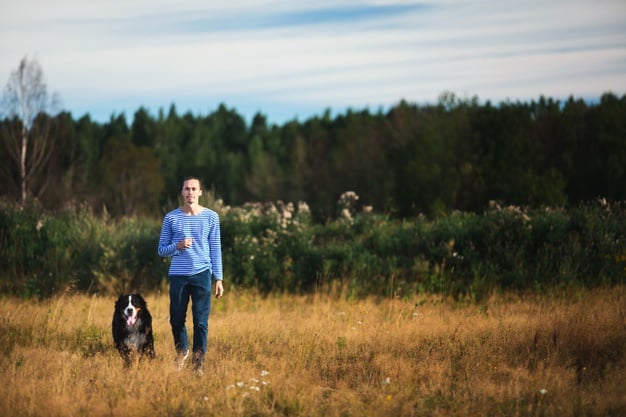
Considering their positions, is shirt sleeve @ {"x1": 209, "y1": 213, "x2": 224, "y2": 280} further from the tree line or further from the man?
the tree line

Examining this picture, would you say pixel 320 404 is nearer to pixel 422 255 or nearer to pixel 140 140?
pixel 422 255

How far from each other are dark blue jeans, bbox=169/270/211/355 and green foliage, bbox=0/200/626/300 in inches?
211

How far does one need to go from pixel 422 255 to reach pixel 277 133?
194 feet

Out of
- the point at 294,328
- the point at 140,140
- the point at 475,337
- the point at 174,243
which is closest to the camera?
the point at 174,243

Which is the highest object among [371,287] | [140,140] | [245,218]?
[140,140]

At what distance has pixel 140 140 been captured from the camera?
227ft

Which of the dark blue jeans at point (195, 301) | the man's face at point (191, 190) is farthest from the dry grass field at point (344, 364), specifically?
the man's face at point (191, 190)

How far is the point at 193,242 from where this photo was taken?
716cm

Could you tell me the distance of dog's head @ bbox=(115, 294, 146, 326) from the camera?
7.37 meters

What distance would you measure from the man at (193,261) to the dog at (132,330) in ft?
1.86

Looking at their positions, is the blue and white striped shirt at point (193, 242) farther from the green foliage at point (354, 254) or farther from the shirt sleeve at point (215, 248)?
the green foliage at point (354, 254)

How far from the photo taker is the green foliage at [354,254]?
13.0m

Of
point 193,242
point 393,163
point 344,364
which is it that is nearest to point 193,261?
point 193,242

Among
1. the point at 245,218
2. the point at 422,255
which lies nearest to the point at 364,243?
the point at 422,255
